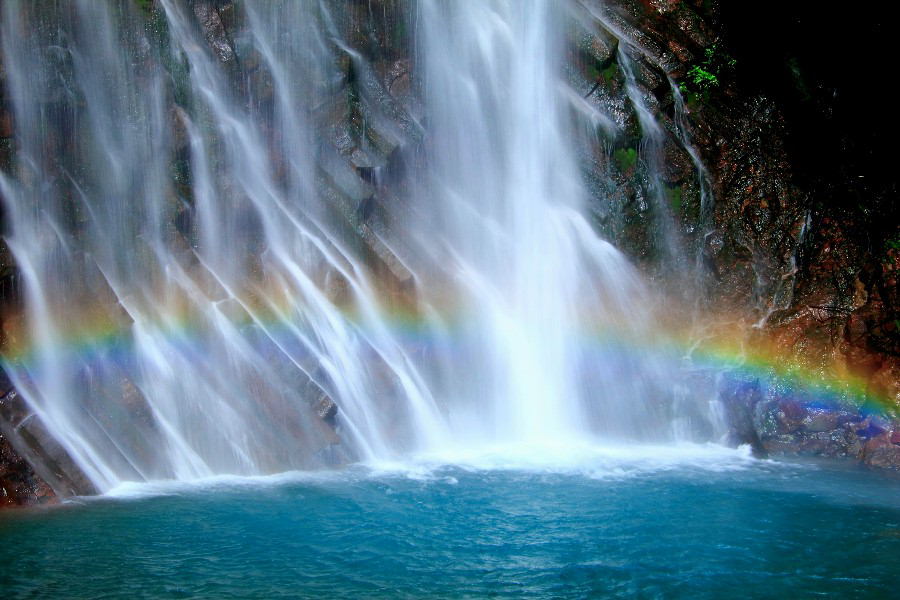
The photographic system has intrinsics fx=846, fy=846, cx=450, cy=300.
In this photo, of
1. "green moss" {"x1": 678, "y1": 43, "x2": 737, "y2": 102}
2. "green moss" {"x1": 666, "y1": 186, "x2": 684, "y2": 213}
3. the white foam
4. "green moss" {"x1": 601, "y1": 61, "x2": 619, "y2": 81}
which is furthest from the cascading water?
"green moss" {"x1": 666, "y1": 186, "x2": 684, "y2": 213}

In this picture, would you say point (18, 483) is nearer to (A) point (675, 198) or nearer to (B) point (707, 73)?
(A) point (675, 198)

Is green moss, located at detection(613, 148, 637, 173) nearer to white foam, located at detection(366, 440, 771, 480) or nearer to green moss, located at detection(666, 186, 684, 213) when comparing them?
green moss, located at detection(666, 186, 684, 213)

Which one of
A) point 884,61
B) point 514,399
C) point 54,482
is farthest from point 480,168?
point 54,482

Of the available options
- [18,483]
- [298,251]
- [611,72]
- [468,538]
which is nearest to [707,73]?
[611,72]

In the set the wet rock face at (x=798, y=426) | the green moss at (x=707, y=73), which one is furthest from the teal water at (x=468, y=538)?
the green moss at (x=707, y=73)

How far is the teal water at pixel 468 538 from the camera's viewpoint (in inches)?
302

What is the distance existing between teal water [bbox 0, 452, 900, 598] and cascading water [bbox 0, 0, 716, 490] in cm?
133

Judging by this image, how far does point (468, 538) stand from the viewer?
883cm

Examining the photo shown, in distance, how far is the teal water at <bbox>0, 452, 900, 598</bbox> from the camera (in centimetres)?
768

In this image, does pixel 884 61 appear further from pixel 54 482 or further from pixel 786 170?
pixel 54 482

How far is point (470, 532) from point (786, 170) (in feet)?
29.7

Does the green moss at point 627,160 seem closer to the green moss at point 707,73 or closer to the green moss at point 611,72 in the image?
the green moss at point 611,72

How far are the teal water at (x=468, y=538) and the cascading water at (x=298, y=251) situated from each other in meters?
1.33

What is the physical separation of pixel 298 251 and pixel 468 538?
5837 millimetres
